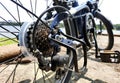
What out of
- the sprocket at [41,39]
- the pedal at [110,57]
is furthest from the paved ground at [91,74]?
the sprocket at [41,39]

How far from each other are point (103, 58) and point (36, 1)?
1.71 m

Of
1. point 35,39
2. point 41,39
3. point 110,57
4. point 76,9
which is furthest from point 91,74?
point 35,39

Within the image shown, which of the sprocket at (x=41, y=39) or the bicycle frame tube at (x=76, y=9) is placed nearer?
the sprocket at (x=41, y=39)

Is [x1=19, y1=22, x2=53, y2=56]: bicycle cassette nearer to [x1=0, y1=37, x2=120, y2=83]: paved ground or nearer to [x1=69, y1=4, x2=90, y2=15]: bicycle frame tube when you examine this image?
[x1=69, y1=4, x2=90, y2=15]: bicycle frame tube

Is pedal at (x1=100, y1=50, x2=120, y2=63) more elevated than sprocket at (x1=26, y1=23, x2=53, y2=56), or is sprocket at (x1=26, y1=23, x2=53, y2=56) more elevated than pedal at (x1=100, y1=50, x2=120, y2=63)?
sprocket at (x1=26, y1=23, x2=53, y2=56)

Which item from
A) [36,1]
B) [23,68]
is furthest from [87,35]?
[23,68]

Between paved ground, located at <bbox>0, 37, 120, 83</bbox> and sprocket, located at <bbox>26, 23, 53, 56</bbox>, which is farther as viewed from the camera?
paved ground, located at <bbox>0, 37, 120, 83</bbox>

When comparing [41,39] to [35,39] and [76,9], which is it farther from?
[76,9]

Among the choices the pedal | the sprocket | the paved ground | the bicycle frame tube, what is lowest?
the paved ground

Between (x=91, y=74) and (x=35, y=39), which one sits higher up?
(x=35, y=39)

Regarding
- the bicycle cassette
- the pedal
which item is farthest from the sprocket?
the pedal

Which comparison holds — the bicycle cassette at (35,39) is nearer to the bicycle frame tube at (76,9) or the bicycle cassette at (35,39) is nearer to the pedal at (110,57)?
the bicycle frame tube at (76,9)

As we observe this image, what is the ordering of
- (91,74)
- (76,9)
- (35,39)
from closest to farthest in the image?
(35,39) → (76,9) → (91,74)

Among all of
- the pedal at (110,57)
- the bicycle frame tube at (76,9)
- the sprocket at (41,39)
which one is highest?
the bicycle frame tube at (76,9)
